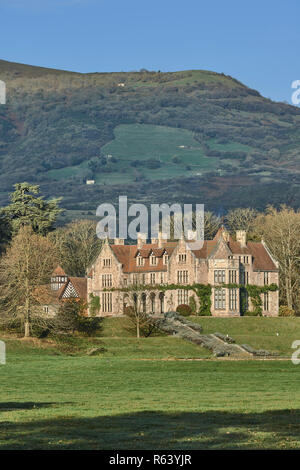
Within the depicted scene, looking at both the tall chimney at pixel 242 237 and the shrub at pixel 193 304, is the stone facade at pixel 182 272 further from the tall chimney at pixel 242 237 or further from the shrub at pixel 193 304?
the shrub at pixel 193 304

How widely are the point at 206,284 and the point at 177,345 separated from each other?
25.0 meters

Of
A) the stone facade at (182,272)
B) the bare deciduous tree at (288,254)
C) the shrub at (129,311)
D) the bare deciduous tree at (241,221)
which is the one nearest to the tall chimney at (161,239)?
the stone facade at (182,272)

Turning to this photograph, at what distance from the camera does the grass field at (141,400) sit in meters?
28.7

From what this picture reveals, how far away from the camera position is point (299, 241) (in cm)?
11825

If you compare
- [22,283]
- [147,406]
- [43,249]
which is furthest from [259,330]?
[147,406]

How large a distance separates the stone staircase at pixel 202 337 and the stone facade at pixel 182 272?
312 inches

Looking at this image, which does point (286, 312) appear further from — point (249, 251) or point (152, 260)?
point (152, 260)

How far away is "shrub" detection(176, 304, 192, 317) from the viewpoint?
344 feet

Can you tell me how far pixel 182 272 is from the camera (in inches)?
4304

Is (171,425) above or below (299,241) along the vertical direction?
below

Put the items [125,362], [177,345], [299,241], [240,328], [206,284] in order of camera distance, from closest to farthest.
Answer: [125,362] → [177,345] → [240,328] → [206,284] → [299,241]
